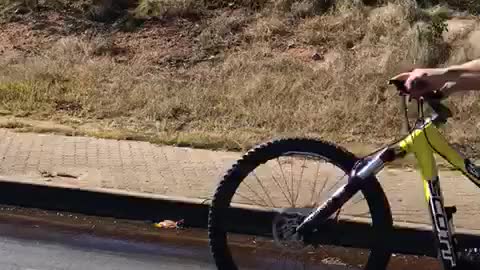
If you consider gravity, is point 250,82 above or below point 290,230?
below

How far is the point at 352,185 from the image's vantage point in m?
4.62

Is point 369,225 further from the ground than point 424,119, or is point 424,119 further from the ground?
point 424,119

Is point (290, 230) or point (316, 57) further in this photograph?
point (316, 57)

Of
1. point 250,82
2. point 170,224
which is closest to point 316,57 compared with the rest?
point 250,82

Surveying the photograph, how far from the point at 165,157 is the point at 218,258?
11.5 feet

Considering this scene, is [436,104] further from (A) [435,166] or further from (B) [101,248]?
(B) [101,248]

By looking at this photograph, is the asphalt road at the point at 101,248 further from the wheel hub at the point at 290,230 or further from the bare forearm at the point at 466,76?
the bare forearm at the point at 466,76

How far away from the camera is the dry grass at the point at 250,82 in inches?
375

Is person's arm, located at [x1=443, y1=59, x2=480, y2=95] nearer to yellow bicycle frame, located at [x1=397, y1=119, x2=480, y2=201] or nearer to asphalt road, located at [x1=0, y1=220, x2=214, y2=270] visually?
yellow bicycle frame, located at [x1=397, y1=119, x2=480, y2=201]

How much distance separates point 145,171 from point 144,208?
91 centimetres

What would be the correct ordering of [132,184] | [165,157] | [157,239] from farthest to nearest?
[165,157] → [132,184] → [157,239]

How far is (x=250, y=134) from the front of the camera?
30.2 feet

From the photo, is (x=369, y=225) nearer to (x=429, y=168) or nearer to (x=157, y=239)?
(x=429, y=168)

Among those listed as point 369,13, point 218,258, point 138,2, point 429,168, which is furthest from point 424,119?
point 138,2
